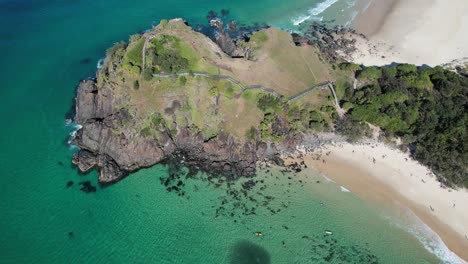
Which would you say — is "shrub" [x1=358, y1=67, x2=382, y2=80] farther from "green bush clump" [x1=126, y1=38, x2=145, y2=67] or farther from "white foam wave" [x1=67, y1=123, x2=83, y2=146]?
"white foam wave" [x1=67, y1=123, x2=83, y2=146]

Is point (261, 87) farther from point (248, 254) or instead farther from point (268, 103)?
point (248, 254)

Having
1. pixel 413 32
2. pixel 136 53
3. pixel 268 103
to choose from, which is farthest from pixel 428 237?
pixel 136 53

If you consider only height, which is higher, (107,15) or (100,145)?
(107,15)

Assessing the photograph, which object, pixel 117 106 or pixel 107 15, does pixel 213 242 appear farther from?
pixel 107 15

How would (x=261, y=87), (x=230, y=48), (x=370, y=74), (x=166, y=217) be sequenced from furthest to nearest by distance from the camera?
(x=230, y=48) → (x=370, y=74) → (x=261, y=87) → (x=166, y=217)

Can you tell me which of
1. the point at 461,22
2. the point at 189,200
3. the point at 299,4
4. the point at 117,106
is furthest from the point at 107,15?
the point at 461,22

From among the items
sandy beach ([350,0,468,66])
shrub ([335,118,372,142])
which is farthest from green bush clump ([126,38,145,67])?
sandy beach ([350,0,468,66])

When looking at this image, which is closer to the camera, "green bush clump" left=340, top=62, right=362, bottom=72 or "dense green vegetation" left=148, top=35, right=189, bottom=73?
"dense green vegetation" left=148, top=35, right=189, bottom=73
